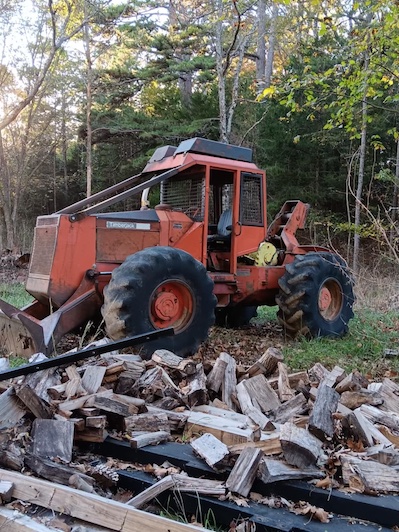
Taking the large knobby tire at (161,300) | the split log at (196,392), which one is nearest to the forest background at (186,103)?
the large knobby tire at (161,300)

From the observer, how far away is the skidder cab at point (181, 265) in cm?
527

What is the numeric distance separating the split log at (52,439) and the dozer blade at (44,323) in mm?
2325

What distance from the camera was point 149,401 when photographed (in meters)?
3.54

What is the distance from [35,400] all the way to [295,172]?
16110 millimetres

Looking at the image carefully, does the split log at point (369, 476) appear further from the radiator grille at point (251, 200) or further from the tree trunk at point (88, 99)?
the tree trunk at point (88, 99)

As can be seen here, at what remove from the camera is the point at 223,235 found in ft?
23.2

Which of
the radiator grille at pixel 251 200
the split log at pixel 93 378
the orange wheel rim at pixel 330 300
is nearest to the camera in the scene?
the split log at pixel 93 378

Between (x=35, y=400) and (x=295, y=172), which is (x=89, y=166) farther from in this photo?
(x=35, y=400)

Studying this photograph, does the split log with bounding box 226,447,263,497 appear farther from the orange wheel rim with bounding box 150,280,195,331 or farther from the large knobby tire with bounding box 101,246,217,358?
the orange wheel rim with bounding box 150,280,195,331

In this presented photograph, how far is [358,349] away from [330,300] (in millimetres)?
1384

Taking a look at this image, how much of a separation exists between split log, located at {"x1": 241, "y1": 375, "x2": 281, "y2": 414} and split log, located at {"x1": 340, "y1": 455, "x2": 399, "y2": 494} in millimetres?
1037

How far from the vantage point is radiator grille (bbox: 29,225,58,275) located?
5719 mm

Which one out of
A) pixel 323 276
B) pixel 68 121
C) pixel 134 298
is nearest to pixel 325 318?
pixel 323 276

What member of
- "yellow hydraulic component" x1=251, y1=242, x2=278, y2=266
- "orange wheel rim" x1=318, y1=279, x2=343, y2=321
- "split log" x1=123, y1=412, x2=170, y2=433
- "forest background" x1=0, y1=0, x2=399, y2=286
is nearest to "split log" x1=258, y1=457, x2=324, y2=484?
"split log" x1=123, y1=412, x2=170, y2=433
